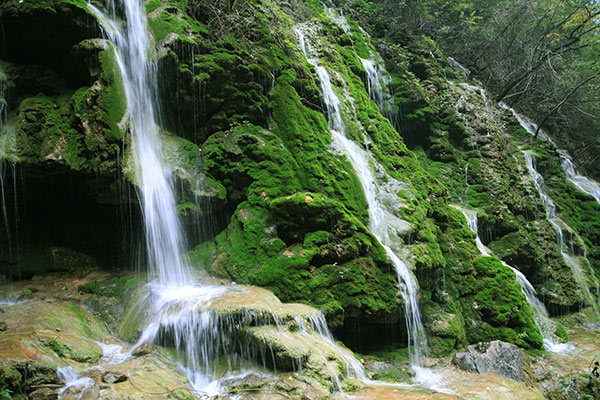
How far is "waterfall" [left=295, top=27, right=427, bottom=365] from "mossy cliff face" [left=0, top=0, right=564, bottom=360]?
22 centimetres

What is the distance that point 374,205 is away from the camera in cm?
847

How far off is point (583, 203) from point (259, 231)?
55.4 ft

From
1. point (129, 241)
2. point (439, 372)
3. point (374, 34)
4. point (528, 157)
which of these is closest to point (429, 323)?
point (439, 372)

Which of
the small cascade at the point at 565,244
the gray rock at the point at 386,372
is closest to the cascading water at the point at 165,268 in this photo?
the gray rock at the point at 386,372

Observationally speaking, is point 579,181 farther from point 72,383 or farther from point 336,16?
point 72,383

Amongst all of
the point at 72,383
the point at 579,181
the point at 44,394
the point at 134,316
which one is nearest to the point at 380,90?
the point at 579,181

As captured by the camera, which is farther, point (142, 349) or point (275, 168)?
point (275, 168)

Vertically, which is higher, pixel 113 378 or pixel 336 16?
pixel 336 16

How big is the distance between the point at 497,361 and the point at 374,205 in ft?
12.9

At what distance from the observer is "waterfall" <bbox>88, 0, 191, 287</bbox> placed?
6.36m

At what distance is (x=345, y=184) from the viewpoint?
793 centimetres

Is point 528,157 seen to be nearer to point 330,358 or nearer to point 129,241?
point 330,358

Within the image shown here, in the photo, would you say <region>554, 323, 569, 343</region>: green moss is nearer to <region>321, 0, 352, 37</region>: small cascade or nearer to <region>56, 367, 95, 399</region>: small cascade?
<region>56, 367, 95, 399</region>: small cascade

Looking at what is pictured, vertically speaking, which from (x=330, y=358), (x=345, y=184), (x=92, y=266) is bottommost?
(x=330, y=358)
